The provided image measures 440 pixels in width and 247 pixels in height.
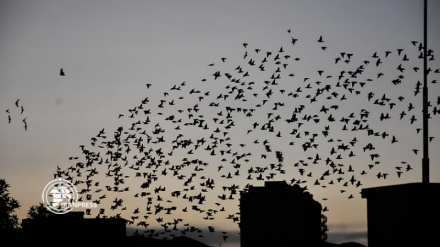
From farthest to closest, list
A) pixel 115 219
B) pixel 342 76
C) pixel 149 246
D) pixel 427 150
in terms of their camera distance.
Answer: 1. pixel 149 246
2. pixel 115 219
3. pixel 342 76
4. pixel 427 150

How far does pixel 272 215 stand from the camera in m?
111

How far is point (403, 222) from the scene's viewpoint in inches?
1092

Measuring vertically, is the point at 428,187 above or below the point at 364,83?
below

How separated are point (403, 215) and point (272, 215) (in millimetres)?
84144

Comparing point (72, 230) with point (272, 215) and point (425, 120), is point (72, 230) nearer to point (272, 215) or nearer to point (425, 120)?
point (272, 215)

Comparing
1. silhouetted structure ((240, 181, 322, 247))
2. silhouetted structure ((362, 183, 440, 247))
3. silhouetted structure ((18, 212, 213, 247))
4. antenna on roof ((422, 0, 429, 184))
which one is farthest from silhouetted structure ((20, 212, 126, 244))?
antenna on roof ((422, 0, 429, 184))

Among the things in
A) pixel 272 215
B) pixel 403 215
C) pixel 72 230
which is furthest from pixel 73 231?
pixel 403 215

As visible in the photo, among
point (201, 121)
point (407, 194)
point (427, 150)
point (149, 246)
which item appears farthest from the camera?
point (149, 246)

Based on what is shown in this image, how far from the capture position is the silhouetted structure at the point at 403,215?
26.9 m

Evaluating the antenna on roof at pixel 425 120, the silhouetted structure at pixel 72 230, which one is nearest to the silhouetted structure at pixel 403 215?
the antenna on roof at pixel 425 120

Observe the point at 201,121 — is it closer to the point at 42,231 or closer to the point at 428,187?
the point at 428,187

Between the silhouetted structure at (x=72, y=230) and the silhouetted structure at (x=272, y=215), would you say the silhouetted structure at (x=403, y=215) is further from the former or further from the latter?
the silhouetted structure at (x=272, y=215)

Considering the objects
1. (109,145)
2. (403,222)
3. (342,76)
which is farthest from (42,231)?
(403,222)

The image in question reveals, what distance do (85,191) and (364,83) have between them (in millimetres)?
23489
